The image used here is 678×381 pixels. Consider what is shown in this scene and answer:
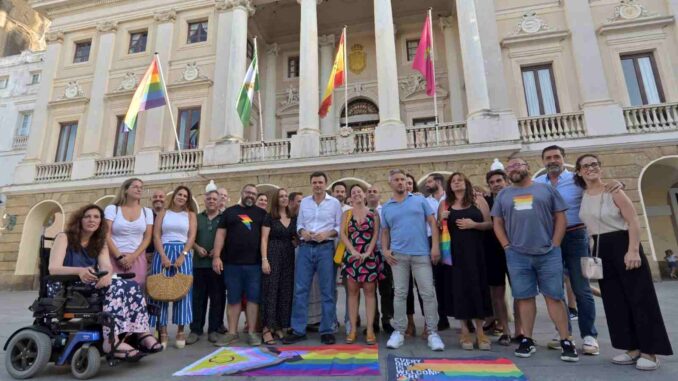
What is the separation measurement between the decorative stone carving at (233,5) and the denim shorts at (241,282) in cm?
1374

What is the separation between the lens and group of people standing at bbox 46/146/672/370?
3.22 meters

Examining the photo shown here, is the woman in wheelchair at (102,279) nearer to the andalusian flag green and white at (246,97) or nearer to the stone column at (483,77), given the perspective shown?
the andalusian flag green and white at (246,97)

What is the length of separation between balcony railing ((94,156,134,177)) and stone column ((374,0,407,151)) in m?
9.68

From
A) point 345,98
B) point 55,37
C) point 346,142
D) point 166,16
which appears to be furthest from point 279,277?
point 55,37

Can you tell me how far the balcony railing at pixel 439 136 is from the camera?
11.9m

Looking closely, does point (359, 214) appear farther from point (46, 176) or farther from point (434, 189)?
point (46, 176)

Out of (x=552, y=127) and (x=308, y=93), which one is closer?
(x=552, y=127)

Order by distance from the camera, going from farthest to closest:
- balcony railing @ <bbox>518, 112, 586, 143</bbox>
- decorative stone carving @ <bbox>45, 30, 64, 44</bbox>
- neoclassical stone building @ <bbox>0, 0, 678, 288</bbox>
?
decorative stone carving @ <bbox>45, 30, 64, 44</bbox>
neoclassical stone building @ <bbox>0, 0, 678, 288</bbox>
balcony railing @ <bbox>518, 112, 586, 143</bbox>

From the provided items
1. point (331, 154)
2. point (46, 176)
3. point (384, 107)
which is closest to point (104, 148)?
point (46, 176)

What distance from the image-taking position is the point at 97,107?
15633 millimetres

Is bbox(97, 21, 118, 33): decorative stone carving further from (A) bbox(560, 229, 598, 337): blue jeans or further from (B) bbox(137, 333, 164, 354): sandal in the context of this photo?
(A) bbox(560, 229, 598, 337): blue jeans

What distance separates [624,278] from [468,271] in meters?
1.29

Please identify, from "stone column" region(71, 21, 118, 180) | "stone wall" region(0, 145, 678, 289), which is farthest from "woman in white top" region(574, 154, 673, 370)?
"stone column" region(71, 21, 118, 180)

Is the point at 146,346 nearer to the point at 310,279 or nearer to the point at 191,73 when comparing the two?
the point at 310,279
